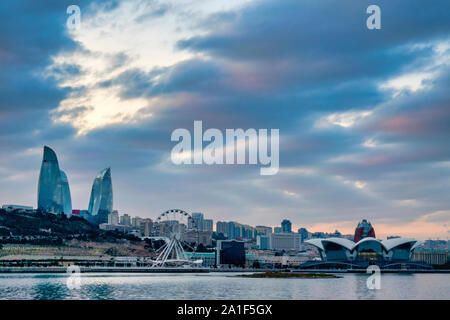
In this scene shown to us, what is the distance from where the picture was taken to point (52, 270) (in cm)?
16750

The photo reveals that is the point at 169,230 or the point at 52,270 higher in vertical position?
the point at 169,230

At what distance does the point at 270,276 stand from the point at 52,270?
6341cm

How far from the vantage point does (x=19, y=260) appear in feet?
636
